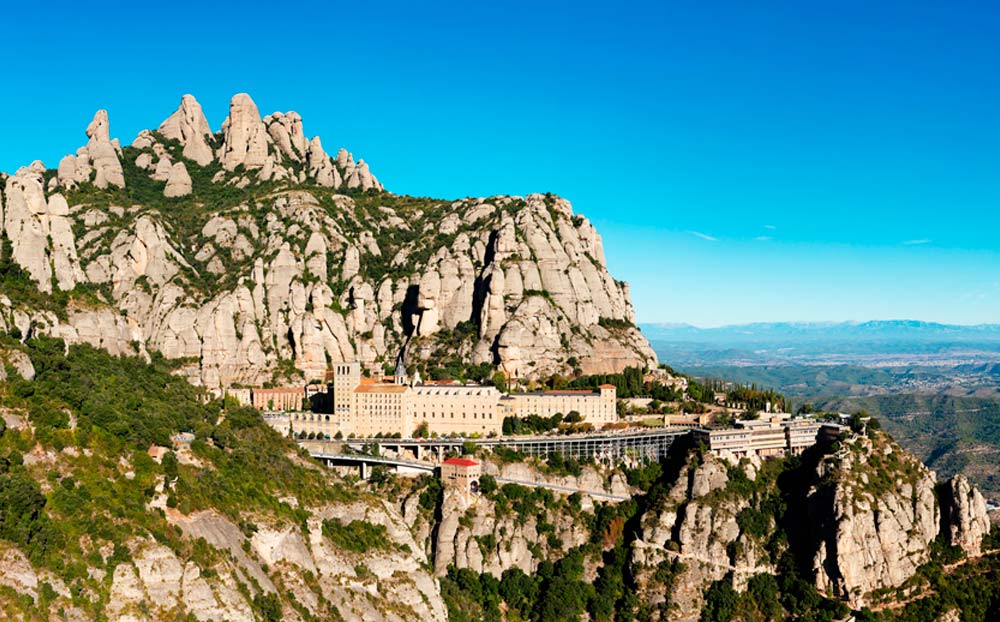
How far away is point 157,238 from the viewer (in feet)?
529

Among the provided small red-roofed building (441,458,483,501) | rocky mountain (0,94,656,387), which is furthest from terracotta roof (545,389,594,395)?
small red-roofed building (441,458,483,501)

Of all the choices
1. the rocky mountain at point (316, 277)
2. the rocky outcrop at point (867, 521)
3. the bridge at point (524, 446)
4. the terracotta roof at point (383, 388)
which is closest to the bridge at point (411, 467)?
the bridge at point (524, 446)

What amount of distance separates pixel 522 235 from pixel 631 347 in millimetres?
26125

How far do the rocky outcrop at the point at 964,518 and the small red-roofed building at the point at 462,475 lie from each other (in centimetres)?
5556

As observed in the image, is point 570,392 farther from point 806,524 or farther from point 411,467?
point 806,524

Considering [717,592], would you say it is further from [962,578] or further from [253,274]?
[253,274]

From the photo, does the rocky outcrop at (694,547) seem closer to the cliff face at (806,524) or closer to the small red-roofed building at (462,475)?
the cliff face at (806,524)

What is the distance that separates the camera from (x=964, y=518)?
115250 mm

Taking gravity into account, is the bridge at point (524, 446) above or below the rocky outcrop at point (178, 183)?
below

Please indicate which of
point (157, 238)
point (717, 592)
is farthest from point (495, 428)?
point (157, 238)

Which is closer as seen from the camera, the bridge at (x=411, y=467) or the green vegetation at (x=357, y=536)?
the green vegetation at (x=357, y=536)

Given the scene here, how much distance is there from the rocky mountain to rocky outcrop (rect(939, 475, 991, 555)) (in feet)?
163

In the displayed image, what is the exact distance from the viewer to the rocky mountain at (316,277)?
490 feet

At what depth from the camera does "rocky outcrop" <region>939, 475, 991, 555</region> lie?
11531 centimetres
